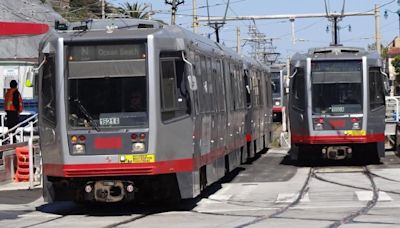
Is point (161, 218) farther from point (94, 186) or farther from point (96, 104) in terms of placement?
point (96, 104)

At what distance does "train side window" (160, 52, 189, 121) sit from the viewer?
1320 cm

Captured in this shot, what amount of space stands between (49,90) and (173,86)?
6.87 ft

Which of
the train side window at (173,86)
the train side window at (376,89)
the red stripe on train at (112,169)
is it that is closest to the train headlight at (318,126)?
the train side window at (376,89)

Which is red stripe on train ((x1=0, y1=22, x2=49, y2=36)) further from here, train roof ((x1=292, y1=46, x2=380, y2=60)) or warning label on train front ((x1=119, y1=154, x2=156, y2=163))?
warning label on train front ((x1=119, y1=154, x2=156, y2=163))

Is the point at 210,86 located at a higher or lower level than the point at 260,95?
higher

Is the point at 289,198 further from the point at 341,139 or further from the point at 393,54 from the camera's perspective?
the point at 393,54

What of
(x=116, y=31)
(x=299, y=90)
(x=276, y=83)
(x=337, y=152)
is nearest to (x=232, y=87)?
(x=299, y=90)

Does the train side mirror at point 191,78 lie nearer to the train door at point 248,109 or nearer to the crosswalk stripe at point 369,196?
the crosswalk stripe at point 369,196

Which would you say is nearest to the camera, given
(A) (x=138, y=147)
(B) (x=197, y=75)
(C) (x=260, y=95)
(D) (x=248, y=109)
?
(A) (x=138, y=147)

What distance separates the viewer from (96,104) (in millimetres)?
13156

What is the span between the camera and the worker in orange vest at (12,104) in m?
21.4

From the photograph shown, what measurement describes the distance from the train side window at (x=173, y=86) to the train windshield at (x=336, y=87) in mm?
9444

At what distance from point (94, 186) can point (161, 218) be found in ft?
4.14

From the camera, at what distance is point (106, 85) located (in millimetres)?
13242
